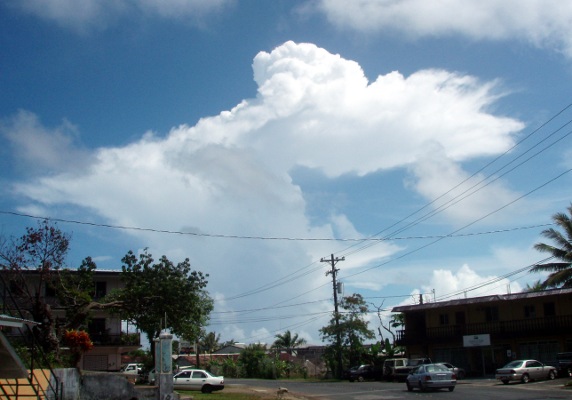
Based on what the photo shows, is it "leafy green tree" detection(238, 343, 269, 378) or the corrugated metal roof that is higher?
→ the corrugated metal roof

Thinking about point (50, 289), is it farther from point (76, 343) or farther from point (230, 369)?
point (230, 369)

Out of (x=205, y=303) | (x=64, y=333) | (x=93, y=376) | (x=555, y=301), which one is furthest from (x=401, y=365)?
(x=93, y=376)

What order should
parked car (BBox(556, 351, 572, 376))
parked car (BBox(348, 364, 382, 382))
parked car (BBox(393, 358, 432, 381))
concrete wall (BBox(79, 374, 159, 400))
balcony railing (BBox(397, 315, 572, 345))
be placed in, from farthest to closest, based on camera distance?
1. parked car (BBox(348, 364, 382, 382))
2. parked car (BBox(393, 358, 432, 381))
3. balcony railing (BBox(397, 315, 572, 345))
4. parked car (BBox(556, 351, 572, 376))
5. concrete wall (BBox(79, 374, 159, 400))

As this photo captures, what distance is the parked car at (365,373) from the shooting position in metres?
49.6

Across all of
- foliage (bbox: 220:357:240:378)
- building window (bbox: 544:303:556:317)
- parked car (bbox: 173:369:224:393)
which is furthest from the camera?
foliage (bbox: 220:357:240:378)

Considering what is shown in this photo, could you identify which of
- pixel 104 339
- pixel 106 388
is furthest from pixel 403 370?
pixel 106 388

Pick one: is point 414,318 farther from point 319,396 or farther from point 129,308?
point 129,308

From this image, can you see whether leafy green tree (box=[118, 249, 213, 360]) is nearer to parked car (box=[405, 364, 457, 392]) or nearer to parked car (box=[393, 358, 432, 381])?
parked car (box=[405, 364, 457, 392])

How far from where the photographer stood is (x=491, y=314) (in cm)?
4906

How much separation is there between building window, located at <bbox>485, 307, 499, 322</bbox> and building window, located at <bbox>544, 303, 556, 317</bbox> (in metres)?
4.02

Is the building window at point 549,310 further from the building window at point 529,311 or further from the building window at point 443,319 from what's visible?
the building window at point 443,319

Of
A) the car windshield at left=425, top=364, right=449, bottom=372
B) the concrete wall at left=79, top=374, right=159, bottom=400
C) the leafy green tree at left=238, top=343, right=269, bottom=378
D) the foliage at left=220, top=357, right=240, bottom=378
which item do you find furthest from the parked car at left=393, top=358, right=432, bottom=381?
the concrete wall at left=79, top=374, right=159, bottom=400

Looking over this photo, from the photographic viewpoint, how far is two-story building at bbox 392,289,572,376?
43.9 meters

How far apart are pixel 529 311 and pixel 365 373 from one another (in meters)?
13.2
